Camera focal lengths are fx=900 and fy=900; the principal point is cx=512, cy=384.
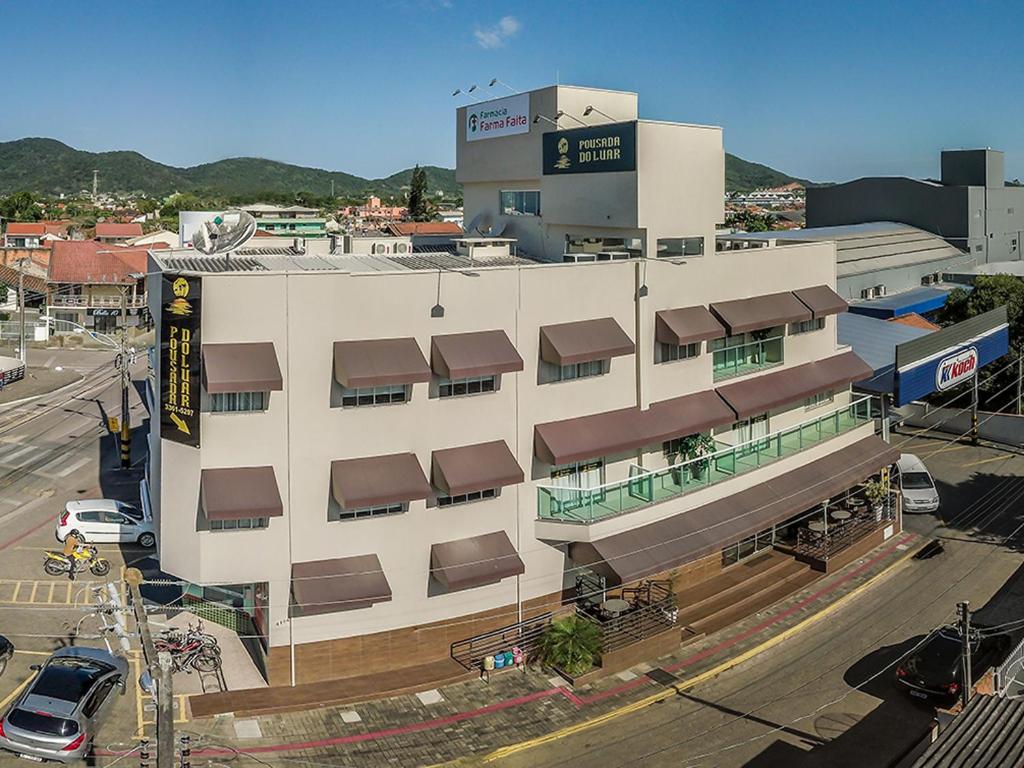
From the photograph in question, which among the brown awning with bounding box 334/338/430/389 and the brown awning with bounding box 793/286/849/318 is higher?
the brown awning with bounding box 793/286/849/318

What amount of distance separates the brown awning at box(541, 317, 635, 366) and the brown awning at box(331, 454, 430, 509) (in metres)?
4.61

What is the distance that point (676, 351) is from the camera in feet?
87.2

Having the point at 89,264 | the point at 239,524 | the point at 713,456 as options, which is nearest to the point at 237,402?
the point at 239,524

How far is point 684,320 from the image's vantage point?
85.2 feet

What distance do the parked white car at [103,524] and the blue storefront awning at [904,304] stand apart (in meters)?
41.0

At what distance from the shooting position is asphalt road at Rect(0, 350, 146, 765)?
2244 centimetres

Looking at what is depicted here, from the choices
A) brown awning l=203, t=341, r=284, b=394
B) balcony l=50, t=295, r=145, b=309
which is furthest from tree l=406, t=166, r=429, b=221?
brown awning l=203, t=341, r=284, b=394

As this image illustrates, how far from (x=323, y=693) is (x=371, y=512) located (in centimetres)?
Result: 427

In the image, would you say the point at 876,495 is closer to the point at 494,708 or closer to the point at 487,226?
the point at 487,226

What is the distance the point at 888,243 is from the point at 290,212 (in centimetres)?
6438

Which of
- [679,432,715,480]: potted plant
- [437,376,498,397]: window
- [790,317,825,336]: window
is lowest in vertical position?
[679,432,715,480]: potted plant

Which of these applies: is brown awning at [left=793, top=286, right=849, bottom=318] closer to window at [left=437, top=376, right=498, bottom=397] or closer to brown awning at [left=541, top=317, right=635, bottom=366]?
brown awning at [left=541, top=317, right=635, bottom=366]

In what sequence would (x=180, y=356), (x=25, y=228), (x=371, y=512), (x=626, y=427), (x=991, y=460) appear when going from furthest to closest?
(x=25, y=228), (x=991, y=460), (x=626, y=427), (x=371, y=512), (x=180, y=356)

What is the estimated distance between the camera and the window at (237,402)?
787 inches
